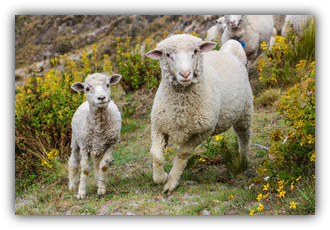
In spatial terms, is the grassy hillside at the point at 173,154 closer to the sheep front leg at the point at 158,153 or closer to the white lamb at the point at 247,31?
the sheep front leg at the point at 158,153

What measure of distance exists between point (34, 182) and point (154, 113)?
11.0ft

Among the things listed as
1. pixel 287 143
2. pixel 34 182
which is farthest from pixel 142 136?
pixel 287 143

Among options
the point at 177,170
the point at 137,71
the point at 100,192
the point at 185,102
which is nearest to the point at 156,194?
Result: the point at 177,170

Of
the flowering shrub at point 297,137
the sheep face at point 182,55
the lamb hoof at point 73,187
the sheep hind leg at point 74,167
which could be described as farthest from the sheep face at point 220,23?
the lamb hoof at point 73,187

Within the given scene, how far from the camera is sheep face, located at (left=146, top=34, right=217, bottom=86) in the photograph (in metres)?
3.64

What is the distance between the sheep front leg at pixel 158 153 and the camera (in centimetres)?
414

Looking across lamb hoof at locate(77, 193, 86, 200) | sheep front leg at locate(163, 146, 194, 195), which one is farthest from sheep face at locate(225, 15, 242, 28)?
lamb hoof at locate(77, 193, 86, 200)

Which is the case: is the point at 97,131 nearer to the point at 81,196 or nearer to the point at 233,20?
the point at 81,196

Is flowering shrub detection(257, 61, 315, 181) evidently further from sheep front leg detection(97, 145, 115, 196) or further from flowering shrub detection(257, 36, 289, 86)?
flowering shrub detection(257, 36, 289, 86)

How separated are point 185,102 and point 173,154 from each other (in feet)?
8.39

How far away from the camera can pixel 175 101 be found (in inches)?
160

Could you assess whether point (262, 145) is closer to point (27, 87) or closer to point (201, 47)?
point (201, 47)

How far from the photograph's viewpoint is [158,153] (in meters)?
4.14

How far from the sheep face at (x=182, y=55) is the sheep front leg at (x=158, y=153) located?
32.9 inches
